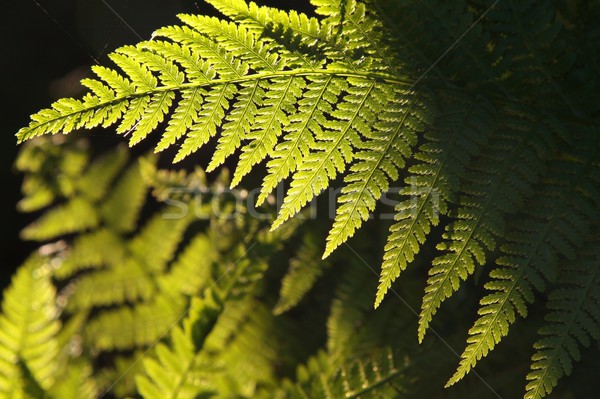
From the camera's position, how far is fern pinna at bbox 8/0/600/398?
109 cm

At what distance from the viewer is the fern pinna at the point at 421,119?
1089 millimetres

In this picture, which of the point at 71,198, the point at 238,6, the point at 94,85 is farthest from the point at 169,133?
the point at 71,198

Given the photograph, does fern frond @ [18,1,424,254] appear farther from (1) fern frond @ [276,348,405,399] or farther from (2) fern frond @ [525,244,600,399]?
(1) fern frond @ [276,348,405,399]

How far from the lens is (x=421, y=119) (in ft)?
3.80

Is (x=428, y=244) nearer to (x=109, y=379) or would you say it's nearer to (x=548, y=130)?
(x=548, y=130)

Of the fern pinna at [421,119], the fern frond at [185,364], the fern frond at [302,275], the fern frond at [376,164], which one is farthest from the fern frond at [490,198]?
the fern frond at [302,275]

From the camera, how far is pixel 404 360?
160 cm

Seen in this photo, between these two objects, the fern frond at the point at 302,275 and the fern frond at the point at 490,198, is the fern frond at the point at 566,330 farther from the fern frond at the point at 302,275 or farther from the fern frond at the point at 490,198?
the fern frond at the point at 302,275

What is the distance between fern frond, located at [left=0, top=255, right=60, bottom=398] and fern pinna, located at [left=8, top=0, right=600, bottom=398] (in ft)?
3.41

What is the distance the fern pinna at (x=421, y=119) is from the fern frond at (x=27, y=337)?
3.41 ft

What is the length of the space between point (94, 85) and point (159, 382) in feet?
2.95

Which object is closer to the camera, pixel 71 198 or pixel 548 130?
pixel 548 130

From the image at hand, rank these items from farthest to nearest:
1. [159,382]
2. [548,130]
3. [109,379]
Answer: [109,379], [159,382], [548,130]

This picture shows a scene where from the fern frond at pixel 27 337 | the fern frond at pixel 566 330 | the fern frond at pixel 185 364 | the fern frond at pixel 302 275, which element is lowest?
the fern frond at pixel 27 337
